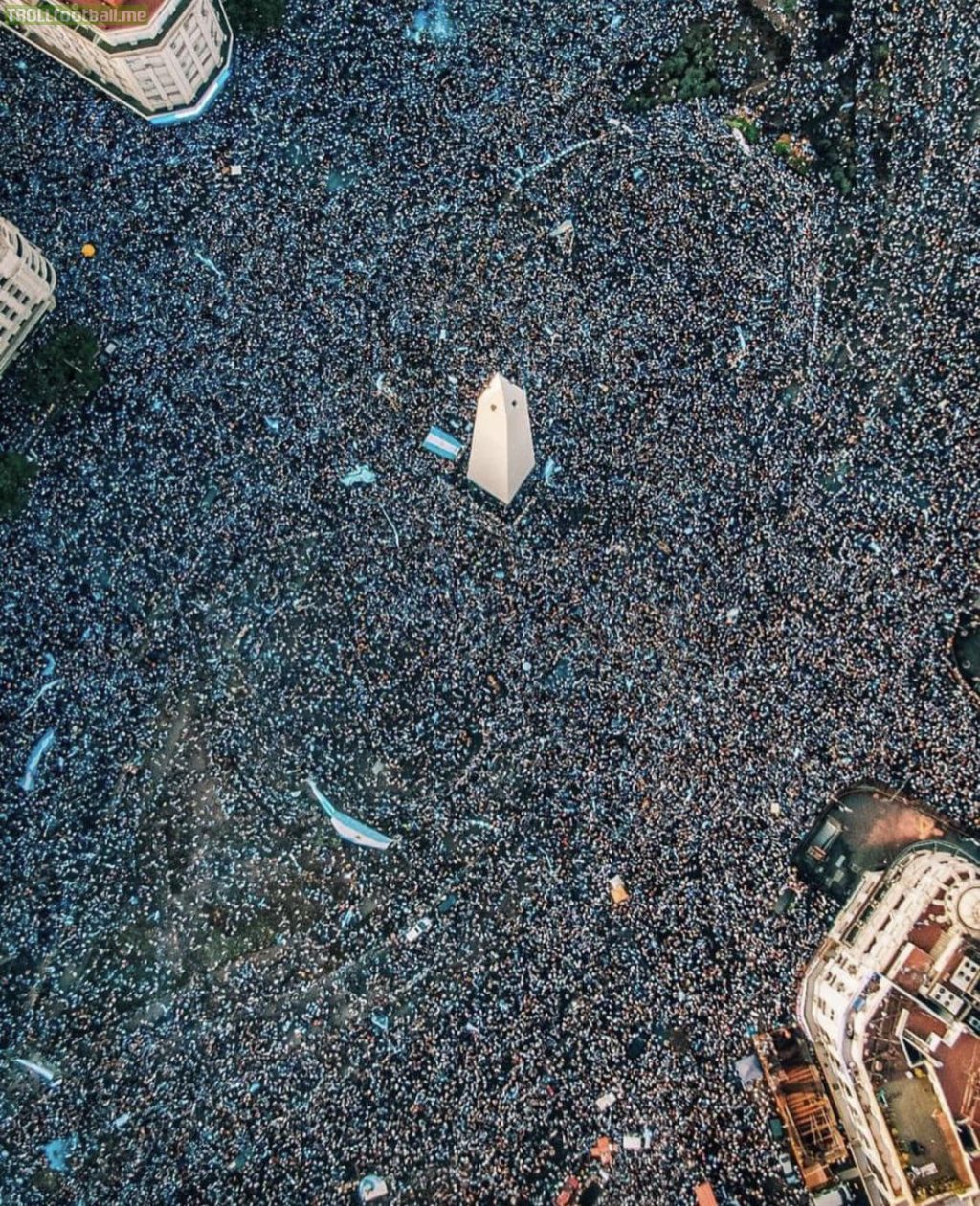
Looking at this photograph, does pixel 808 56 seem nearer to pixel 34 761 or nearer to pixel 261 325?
pixel 261 325

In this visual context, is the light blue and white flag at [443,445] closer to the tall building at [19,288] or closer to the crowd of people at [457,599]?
the crowd of people at [457,599]

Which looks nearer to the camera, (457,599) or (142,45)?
(457,599)

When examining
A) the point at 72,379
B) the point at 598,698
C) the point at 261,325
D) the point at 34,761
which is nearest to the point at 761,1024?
the point at 598,698

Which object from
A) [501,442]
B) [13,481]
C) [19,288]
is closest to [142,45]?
[19,288]

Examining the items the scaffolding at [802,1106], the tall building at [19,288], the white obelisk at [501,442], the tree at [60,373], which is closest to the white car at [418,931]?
the scaffolding at [802,1106]

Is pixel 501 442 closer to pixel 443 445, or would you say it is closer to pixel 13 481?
pixel 443 445

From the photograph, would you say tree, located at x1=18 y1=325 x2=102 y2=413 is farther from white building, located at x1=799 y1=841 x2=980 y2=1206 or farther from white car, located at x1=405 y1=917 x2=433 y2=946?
white building, located at x1=799 y1=841 x2=980 y2=1206
